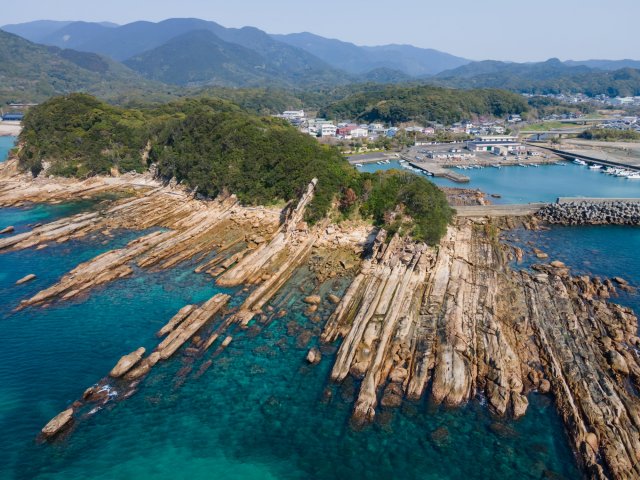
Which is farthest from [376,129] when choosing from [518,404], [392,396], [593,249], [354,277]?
[518,404]

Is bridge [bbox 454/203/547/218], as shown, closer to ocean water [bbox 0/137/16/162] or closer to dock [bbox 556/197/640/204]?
dock [bbox 556/197/640/204]

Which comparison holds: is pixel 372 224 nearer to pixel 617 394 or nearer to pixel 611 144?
pixel 617 394

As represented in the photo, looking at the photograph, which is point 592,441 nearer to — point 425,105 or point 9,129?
point 425,105

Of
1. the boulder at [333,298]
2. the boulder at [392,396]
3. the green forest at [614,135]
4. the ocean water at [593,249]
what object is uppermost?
the green forest at [614,135]

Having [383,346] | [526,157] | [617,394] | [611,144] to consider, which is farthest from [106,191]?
[611,144]

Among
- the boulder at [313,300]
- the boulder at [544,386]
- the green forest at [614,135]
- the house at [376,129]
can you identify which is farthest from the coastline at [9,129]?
the green forest at [614,135]

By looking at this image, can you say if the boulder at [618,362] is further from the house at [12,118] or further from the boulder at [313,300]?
the house at [12,118]

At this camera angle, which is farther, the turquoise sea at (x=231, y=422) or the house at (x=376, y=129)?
the house at (x=376, y=129)
